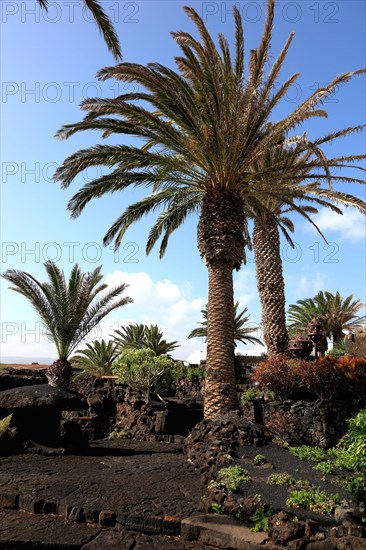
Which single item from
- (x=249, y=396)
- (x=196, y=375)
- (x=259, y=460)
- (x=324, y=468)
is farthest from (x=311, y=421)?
(x=196, y=375)

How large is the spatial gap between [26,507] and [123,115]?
1004 cm

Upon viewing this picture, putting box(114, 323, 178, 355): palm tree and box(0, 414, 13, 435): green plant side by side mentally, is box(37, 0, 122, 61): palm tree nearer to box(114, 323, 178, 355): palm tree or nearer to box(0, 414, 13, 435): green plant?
box(0, 414, 13, 435): green plant

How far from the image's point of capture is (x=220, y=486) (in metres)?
8.14

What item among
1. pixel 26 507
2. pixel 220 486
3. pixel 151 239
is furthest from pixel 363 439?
pixel 151 239

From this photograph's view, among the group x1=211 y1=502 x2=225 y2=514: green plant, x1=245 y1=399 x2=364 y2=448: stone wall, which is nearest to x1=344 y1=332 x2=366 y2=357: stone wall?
x1=245 y1=399 x2=364 y2=448: stone wall

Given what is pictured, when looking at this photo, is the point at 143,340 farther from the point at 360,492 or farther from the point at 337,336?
the point at 360,492

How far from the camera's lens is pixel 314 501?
23.7 ft

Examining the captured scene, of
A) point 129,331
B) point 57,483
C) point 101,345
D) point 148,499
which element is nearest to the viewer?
point 148,499

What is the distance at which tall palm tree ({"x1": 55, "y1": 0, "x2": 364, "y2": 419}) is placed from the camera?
12.6 meters

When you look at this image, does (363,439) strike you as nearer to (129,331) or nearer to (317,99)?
(317,99)

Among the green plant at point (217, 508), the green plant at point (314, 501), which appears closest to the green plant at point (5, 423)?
the green plant at point (217, 508)

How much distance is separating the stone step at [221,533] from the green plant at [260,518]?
0.12 m

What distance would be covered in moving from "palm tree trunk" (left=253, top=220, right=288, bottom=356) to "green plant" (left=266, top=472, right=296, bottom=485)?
1099 cm

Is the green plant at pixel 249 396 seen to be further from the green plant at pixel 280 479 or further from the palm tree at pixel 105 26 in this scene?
the palm tree at pixel 105 26
